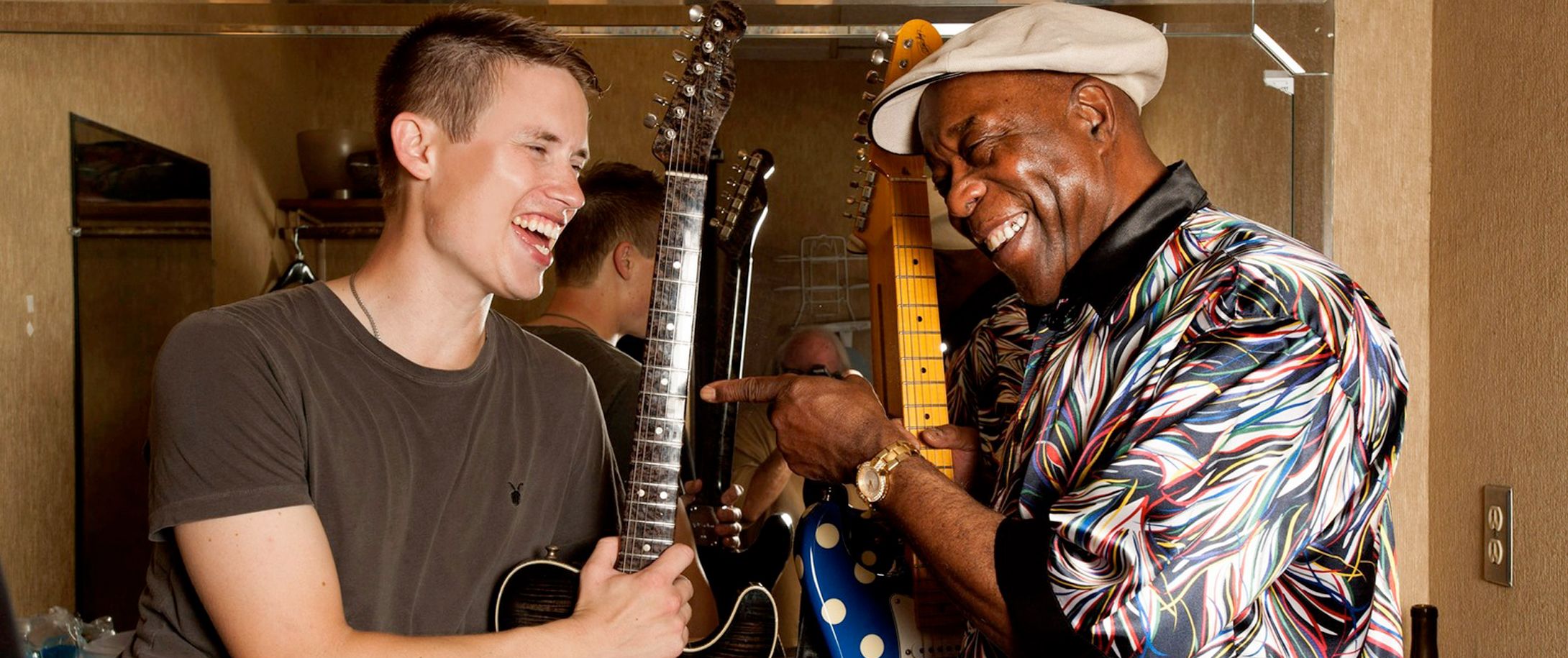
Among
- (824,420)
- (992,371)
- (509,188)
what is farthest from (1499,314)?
(509,188)

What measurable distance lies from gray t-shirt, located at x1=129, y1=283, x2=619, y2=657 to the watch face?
0.49 m

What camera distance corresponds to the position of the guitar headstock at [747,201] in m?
2.35

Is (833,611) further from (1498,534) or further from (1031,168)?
(1498,534)

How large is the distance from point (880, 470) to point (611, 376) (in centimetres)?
107

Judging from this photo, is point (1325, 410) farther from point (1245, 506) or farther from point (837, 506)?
point (837, 506)

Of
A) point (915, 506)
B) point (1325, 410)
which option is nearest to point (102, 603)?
point (915, 506)

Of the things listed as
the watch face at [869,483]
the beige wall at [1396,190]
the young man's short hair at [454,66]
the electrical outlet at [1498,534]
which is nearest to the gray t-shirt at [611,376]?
the young man's short hair at [454,66]

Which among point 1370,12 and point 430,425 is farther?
point 1370,12

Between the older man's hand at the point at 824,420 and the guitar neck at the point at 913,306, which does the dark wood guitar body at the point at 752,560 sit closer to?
the guitar neck at the point at 913,306

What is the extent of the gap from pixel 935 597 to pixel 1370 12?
4.49 ft

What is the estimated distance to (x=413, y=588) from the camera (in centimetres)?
144

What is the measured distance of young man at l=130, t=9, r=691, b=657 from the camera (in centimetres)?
124

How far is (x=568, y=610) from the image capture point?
153cm

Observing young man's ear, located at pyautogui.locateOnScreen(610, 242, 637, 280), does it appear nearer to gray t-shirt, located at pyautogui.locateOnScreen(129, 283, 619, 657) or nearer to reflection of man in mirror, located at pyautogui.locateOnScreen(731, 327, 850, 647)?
reflection of man in mirror, located at pyautogui.locateOnScreen(731, 327, 850, 647)
